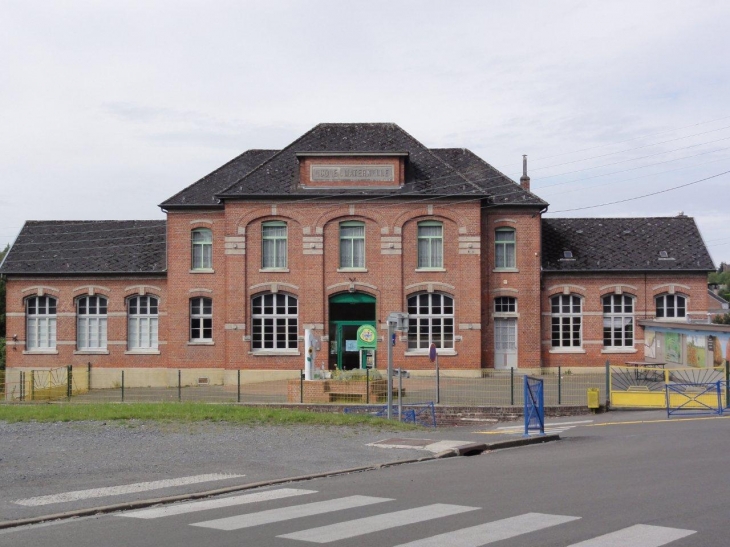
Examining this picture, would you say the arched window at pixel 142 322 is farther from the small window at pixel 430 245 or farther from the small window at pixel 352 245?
the small window at pixel 430 245

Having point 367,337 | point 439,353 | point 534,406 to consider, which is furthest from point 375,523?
point 439,353

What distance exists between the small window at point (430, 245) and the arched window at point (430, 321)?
1.37 metres

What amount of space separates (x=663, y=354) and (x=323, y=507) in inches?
1119

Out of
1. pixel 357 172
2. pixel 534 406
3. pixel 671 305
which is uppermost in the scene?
pixel 357 172

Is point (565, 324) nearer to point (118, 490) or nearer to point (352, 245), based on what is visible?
point (352, 245)

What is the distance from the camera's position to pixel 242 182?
37.6m

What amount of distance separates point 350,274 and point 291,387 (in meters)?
9.36

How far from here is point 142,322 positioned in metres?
40.0

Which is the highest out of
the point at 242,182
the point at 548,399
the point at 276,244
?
the point at 242,182

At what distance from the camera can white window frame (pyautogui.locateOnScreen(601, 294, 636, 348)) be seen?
129 ft

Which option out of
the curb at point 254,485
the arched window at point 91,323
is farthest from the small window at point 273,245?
the curb at point 254,485

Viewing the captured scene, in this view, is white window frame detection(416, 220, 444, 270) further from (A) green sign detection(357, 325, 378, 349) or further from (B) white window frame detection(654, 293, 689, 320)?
(B) white window frame detection(654, 293, 689, 320)

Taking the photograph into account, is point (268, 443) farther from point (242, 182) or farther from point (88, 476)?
point (242, 182)

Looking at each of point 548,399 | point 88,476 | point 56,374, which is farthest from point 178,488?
point 56,374
